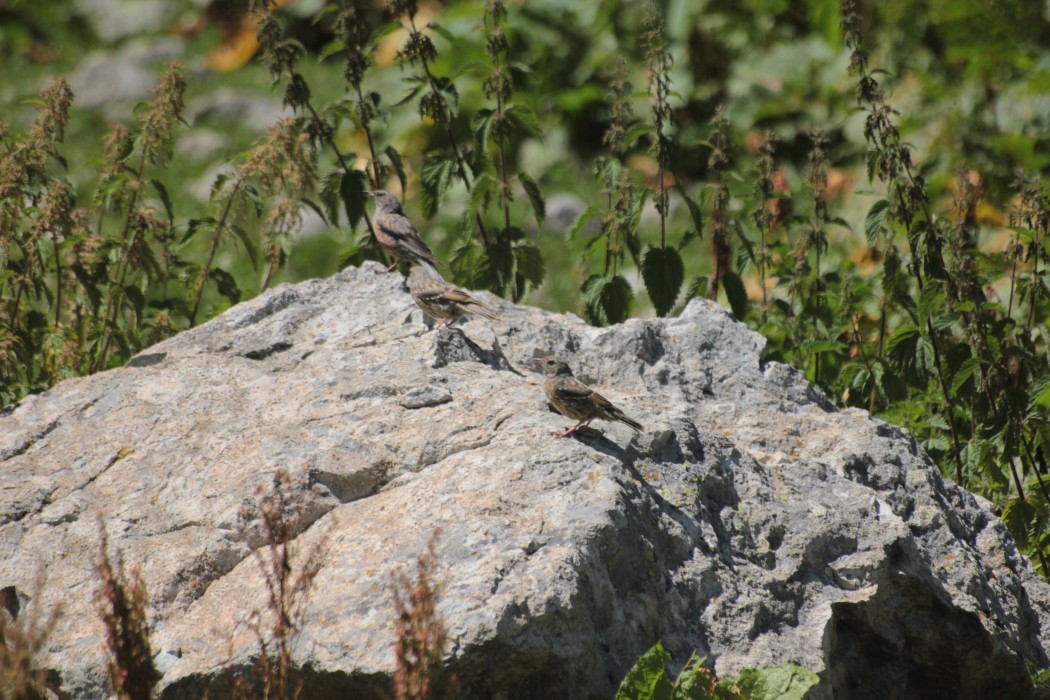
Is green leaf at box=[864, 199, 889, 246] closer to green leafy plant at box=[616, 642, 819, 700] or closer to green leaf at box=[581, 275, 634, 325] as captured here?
green leaf at box=[581, 275, 634, 325]

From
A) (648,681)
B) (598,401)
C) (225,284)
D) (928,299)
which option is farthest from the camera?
(225,284)

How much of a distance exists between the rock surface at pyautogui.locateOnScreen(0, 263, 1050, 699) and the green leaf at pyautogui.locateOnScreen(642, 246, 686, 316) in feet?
2.17

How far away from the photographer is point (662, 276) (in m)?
5.87

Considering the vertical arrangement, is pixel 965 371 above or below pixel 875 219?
below

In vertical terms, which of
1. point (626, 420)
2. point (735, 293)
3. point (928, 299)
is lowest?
point (626, 420)

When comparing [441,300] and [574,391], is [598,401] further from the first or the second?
[441,300]

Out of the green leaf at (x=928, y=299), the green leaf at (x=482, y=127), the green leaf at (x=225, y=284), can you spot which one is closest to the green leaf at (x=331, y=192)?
the green leaf at (x=225, y=284)

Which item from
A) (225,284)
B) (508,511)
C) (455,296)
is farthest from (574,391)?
(225,284)

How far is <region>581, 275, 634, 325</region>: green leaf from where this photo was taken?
5.88m

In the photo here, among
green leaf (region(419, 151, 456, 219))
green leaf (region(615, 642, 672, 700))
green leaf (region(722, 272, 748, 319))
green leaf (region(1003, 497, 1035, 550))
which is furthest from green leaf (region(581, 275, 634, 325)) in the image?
green leaf (region(615, 642, 672, 700))

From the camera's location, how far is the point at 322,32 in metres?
14.8

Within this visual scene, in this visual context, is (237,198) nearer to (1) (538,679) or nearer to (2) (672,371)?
(2) (672,371)

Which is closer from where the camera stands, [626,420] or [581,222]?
[626,420]

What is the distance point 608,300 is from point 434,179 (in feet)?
3.80
